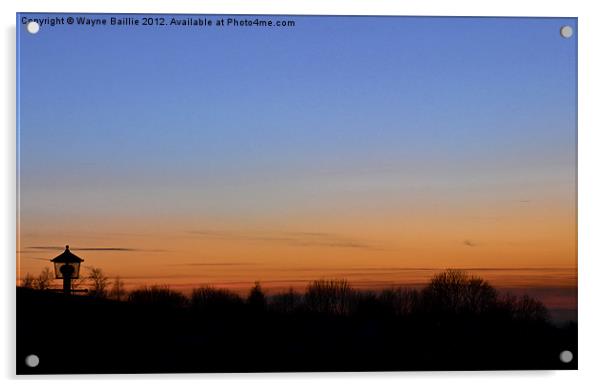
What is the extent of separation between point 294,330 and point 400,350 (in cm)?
45

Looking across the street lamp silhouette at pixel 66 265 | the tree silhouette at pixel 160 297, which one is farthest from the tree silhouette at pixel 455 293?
the street lamp silhouette at pixel 66 265

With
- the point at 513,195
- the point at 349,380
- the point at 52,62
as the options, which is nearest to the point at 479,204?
the point at 513,195

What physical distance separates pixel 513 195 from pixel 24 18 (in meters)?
2.14

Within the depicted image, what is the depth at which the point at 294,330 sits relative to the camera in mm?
3545

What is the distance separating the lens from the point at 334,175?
11.5ft

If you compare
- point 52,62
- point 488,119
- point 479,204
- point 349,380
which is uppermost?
point 52,62

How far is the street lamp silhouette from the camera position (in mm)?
3447

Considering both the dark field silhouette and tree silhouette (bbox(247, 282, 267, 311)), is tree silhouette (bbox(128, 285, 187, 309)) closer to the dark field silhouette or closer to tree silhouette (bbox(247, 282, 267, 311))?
the dark field silhouette

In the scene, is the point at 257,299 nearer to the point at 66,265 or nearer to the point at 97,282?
the point at 97,282

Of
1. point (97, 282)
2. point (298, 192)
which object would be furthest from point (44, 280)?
point (298, 192)

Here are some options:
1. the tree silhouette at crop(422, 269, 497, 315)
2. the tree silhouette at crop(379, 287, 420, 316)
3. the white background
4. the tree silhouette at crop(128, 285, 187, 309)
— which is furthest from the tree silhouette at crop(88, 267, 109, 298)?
the tree silhouette at crop(422, 269, 497, 315)

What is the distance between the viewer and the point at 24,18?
11.4 ft

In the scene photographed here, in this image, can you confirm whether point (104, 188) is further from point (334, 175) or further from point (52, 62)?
point (334, 175)

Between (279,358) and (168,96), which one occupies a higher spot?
(168,96)
